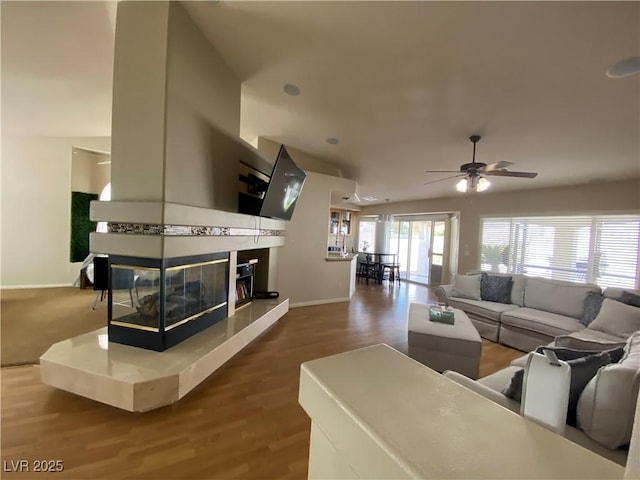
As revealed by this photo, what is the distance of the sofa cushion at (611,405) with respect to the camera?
1203 mm

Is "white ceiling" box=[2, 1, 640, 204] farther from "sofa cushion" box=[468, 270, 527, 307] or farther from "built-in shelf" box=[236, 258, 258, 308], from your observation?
"built-in shelf" box=[236, 258, 258, 308]

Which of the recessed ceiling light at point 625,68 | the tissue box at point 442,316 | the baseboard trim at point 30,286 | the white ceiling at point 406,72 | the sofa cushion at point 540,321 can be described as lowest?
the baseboard trim at point 30,286

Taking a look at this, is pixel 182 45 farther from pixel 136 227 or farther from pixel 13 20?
pixel 136 227

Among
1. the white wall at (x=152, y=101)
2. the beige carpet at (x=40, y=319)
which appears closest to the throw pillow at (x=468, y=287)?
the white wall at (x=152, y=101)

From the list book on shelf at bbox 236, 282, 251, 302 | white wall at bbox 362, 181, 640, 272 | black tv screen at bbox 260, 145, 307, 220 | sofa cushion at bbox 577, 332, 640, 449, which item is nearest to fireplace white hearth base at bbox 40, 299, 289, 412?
book on shelf at bbox 236, 282, 251, 302

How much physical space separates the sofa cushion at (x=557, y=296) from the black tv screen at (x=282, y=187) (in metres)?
3.75

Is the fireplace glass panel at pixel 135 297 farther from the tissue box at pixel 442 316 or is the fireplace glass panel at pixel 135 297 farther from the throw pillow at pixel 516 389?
the tissue box at pixel 442 316

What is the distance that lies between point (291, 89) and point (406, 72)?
4.48 ft

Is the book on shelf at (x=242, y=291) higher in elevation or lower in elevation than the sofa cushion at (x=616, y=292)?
lower

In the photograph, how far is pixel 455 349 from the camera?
279 cm

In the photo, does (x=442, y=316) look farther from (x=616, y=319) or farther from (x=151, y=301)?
(x=151, y=301)

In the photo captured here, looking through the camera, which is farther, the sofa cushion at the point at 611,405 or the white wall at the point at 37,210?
the white wall at the point at 37,210

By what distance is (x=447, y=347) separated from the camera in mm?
2811

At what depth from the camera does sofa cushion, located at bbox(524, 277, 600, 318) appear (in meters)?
3.63
